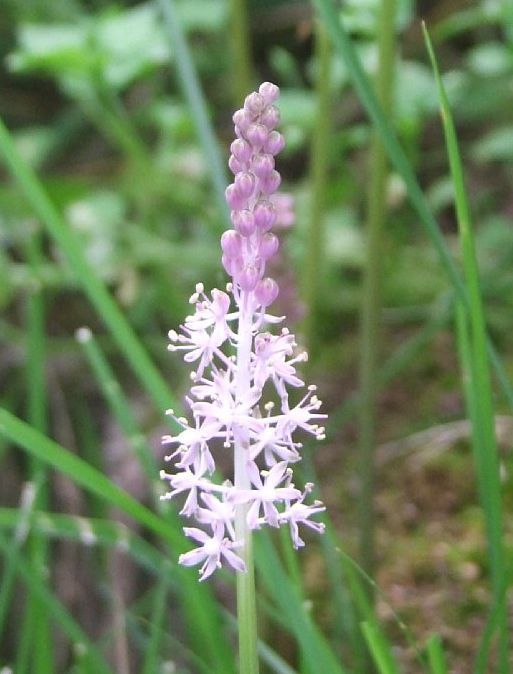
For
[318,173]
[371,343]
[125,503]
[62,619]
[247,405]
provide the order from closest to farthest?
[247,405], [125,503], [62,619], [371,343], [318,173]

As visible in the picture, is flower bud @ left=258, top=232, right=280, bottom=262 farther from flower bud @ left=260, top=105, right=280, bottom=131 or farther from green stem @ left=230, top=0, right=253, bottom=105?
green stem @ left=230, top=0, right=253, bottom=105

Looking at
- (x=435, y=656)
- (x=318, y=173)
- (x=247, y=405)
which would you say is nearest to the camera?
(x=247, y=405)

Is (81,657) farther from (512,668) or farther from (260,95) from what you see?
(260,95)

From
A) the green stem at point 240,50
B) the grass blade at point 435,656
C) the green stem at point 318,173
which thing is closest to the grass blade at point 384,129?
the grass blade at point 435,656

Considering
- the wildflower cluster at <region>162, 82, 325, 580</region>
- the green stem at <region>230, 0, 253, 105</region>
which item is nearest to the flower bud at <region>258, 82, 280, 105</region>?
the wildflower cluster at <region>162, 82, 325, 580</region>

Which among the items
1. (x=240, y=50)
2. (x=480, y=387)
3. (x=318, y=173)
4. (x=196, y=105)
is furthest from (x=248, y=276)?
(x=240, y=50)

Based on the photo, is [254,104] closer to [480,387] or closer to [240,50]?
[480,387]
